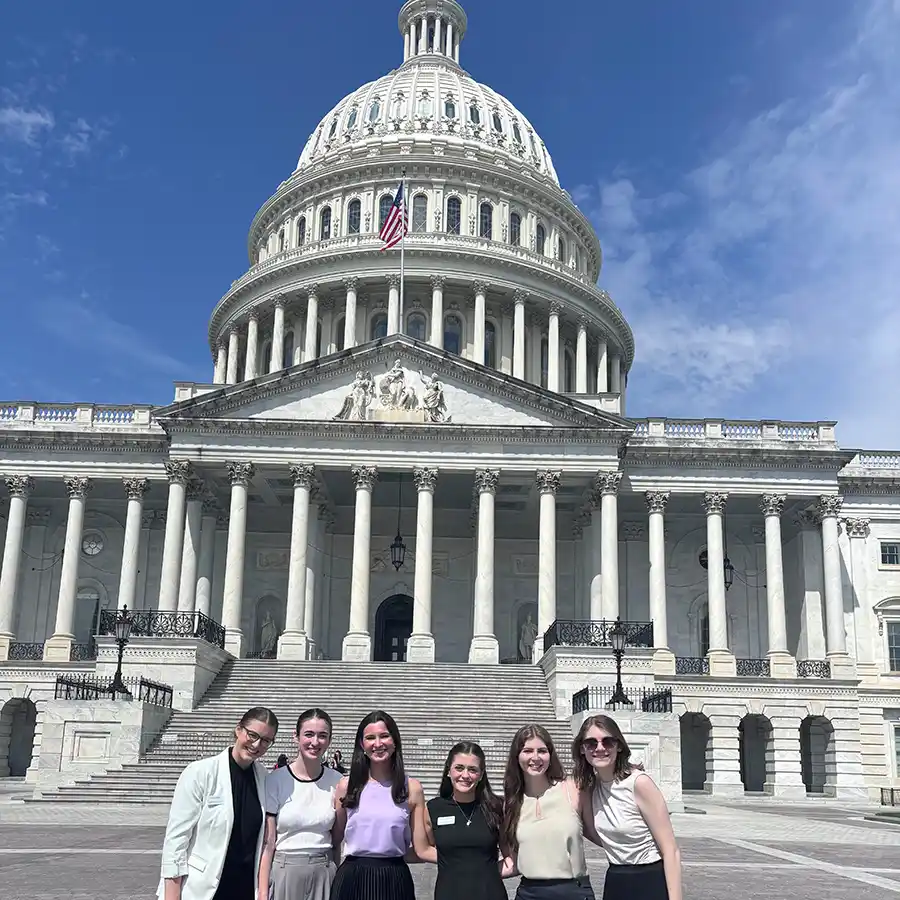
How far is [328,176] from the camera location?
7731cm

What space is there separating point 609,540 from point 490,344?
2706cm

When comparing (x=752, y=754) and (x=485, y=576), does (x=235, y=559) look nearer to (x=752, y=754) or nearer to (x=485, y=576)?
(x=485, y=576)

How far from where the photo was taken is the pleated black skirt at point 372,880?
7.39 metres

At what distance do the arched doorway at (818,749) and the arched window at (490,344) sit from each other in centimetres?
3072

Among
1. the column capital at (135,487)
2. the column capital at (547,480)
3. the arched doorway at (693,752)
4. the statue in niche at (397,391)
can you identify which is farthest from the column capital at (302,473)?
the arched doorway at (693,752)

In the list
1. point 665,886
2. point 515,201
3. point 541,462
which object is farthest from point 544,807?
point 515,201

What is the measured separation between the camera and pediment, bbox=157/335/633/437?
4938cm

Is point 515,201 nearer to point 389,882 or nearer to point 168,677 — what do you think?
point 168,677

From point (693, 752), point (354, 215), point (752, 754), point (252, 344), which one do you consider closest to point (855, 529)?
point (752, 754)

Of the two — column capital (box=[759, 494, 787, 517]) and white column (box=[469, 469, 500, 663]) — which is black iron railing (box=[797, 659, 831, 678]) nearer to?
column capital (box=[759, 494, 787, 517])

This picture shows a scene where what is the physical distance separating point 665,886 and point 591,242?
80.2 meters

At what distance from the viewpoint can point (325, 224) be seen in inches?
3049

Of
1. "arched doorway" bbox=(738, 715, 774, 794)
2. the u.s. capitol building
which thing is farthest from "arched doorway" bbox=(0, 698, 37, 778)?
"arched doorway" bbox=(738, 715, 774, 794)

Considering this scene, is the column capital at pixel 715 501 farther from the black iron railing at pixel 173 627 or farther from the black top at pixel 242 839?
the black top at pixel 242 839
